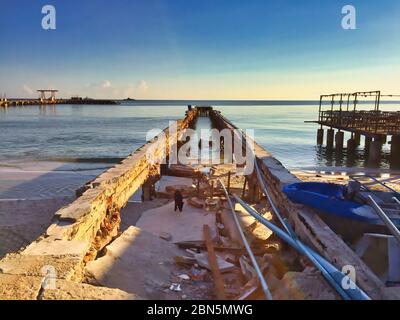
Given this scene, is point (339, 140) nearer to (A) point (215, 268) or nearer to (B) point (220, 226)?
(B) point (220, 226)

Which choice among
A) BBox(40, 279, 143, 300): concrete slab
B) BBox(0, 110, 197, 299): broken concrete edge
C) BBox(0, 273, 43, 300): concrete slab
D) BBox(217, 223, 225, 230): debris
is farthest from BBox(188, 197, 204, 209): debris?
BBox(0, 273, 43, 300): concrete slab

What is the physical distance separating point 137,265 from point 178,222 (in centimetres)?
300

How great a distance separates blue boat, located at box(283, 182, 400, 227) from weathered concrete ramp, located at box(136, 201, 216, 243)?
205 centimetres

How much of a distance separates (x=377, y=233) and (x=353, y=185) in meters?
0.99

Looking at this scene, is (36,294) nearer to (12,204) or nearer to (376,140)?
(12,204)

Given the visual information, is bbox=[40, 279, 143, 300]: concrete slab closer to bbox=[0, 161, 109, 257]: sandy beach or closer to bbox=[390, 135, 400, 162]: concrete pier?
bbox=[0, 161, 109, 257]: sandy beach

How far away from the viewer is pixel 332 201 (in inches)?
235

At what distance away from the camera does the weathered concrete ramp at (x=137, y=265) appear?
191 inches

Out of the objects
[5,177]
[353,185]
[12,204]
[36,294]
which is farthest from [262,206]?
[5,177]

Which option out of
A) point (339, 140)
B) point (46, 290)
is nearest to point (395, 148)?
point (339, 140)

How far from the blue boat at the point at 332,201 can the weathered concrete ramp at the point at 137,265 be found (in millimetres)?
2419

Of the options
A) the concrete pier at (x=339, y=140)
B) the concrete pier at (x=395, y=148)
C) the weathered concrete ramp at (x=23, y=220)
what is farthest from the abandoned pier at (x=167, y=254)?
the concrete pier at (x=339, y=140)

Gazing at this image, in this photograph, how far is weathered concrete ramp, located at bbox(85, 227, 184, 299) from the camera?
4.86 meters

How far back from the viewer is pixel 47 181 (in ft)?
54.7
